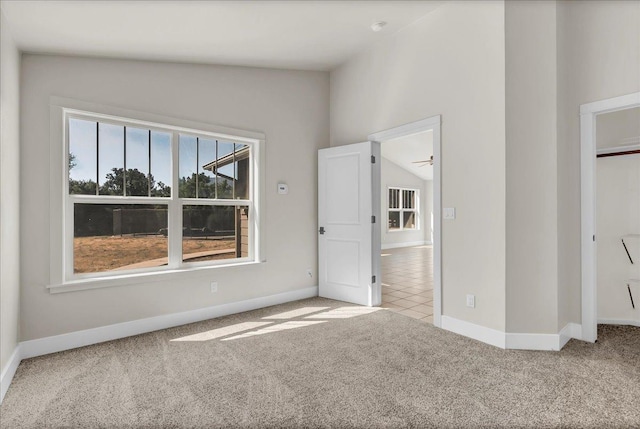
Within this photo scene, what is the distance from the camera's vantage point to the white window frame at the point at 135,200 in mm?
2877

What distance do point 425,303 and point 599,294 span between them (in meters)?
1.82

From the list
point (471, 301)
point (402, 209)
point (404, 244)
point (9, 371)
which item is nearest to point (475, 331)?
point (471, 301)

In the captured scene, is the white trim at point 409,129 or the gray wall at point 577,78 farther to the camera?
the white trim at point 409,129

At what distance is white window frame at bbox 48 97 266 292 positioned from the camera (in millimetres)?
2877

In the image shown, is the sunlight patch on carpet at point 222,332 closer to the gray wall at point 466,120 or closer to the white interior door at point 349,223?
the white interior door at point 349,223

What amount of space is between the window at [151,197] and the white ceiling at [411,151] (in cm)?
461

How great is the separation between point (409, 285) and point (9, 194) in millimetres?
4958

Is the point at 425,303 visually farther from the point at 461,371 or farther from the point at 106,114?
the point at 106,114

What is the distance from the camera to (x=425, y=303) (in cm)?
431

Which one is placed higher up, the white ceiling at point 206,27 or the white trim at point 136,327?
the white ceiling at point 206,27

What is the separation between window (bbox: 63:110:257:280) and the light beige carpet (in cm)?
82

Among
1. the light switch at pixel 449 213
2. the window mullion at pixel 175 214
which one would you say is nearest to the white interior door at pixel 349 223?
the light switch at pixel 449 213

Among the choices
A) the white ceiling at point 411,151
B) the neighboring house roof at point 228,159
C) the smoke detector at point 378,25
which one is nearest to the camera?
the smoke detector at point 378,25

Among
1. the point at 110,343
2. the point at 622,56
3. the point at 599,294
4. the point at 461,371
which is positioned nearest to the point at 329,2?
the point at 622,56
